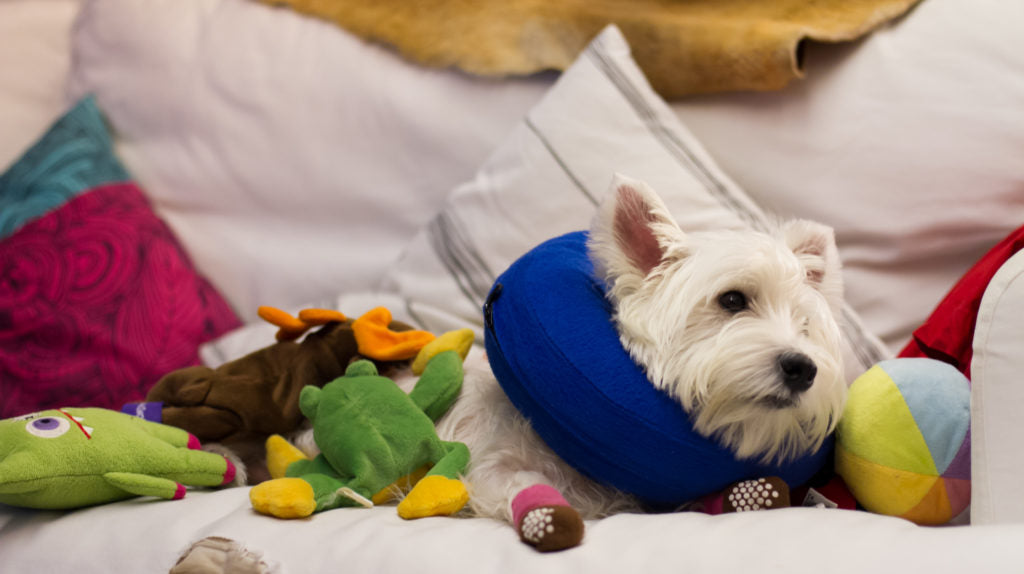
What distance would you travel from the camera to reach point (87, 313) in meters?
1.57

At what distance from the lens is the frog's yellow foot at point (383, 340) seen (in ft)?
3.85

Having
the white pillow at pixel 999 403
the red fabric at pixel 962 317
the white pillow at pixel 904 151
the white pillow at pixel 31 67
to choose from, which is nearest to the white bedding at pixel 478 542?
the white pillow at pixel 999 403

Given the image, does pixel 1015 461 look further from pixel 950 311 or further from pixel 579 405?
pixel 579 405

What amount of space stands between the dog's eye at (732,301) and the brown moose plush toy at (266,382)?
1.49 feet

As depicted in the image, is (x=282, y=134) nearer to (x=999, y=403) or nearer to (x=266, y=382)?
(x=266, y=382)

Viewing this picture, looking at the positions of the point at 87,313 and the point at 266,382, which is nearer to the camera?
the point at 266,382

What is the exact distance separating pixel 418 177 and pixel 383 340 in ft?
2.14

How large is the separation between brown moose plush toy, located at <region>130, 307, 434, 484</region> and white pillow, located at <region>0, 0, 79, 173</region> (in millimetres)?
1029

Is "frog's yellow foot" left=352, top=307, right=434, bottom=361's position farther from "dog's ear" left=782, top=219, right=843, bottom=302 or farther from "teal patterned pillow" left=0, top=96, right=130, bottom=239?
"teal patterned pillow" left=0, top=96, right=130, bottom=239

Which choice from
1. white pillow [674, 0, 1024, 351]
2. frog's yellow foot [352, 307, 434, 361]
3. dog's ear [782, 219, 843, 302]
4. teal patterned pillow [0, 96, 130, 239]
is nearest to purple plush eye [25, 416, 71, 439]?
frog's yellow foot [352, 307, 434, 361]

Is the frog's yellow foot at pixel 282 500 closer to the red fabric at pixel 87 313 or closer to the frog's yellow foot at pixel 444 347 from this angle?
the frog's yellow foot at pixel 444 347

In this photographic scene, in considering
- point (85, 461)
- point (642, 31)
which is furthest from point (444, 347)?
point (642, 31)

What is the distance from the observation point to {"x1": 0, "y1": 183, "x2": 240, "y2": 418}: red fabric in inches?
60.2

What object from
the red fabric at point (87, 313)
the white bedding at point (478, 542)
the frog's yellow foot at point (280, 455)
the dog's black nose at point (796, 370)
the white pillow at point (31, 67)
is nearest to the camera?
the white bedding at point (478, 542)
